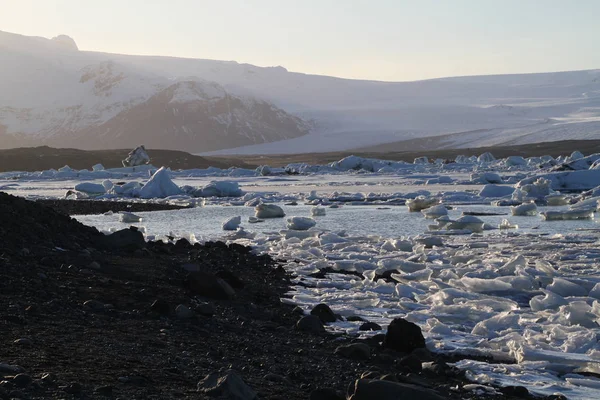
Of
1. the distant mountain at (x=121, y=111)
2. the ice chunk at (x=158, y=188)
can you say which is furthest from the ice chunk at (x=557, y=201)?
the distant mountain at (x=121, y=111)

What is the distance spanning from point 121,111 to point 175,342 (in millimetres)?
116252

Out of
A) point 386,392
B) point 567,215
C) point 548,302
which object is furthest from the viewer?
point 567,215

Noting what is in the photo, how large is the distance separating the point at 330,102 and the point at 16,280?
115680 mm

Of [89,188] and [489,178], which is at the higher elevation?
[89,188]

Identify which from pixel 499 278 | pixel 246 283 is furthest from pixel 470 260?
pixel 246 283

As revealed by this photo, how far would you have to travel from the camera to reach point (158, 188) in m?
26.1

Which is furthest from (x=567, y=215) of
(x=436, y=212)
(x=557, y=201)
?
(x=557, y=201)

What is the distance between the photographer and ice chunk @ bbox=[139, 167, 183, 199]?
1023 inches

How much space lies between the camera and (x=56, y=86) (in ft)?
397

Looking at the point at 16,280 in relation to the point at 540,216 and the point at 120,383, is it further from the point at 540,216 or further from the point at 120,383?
the point at 540,216

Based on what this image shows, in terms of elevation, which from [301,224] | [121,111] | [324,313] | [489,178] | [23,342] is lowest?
[489,178]

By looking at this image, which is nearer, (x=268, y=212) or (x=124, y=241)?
(x=124, y=241)

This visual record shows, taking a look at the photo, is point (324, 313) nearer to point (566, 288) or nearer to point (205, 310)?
point (205, 310)

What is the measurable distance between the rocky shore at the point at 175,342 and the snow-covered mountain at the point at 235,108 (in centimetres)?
8409
